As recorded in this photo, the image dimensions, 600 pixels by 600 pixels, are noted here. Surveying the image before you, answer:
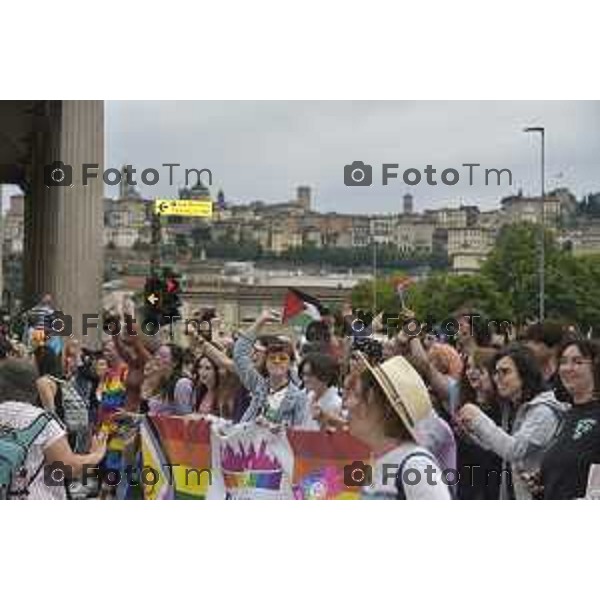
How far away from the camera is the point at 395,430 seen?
514 cm

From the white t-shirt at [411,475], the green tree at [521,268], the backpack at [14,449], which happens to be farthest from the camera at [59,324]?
the white t-shirt at [411,475]

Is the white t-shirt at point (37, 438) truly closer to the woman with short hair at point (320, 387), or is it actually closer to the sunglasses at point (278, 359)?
the woman with short hair at point (320, 387)

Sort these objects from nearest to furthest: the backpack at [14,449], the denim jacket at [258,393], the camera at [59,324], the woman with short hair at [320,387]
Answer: the backpack at [14,449]
the woman with short hair at [320,387]
the denim jacket at [258,393]
the camera at [59,324]

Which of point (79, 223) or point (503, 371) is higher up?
point (79, 223)

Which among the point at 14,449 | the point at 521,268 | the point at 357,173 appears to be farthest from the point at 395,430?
the point at 521,268

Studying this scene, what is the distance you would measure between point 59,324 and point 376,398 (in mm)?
10505

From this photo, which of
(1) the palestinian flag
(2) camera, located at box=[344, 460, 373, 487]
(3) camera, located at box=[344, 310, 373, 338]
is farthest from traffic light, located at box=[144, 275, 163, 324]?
(2) camera, located at box=[344, 460, 373, 487]

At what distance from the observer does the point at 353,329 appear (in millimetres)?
10648

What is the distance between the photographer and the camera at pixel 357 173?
10172 millimetres

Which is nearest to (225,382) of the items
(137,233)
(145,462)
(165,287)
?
(145,462)

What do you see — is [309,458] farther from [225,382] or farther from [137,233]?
[137,233]

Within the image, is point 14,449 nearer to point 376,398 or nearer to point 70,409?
point 376,398

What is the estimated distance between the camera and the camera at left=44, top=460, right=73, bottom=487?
709 centimetres
